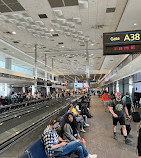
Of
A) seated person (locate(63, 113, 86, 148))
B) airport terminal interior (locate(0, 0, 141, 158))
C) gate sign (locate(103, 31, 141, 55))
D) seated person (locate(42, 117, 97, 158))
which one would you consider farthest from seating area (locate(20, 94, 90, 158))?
gate sign (locate(103, 31, 141, 55))

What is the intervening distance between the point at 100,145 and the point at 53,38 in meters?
9.77

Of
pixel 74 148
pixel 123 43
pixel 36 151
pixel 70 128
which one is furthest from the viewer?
pixel 123 43

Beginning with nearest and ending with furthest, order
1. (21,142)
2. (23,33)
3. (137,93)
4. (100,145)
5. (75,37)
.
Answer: (21,142)
(100,145)
(23,33)
(75,37)
(137,93)

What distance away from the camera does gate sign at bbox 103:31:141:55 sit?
17.9ft

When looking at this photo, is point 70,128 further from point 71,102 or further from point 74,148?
point 71,102

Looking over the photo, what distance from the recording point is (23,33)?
11.3 metres

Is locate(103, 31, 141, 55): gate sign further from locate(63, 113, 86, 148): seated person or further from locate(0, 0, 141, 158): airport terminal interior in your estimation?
locate(63, 113, 86, 148): seated person

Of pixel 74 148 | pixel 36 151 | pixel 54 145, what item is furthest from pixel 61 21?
pixel 36 151

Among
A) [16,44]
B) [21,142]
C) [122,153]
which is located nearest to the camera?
[21,142]

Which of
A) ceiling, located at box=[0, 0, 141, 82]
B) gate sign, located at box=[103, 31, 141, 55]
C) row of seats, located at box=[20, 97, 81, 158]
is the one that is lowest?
row of seats, located at box=[20, 97, 81, 158]

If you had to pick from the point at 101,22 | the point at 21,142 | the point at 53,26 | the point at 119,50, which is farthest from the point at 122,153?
the point at 53,26

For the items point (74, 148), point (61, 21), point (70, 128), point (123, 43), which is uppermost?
point (61, 21)

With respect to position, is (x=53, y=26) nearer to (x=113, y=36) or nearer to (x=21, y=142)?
(x=113, y=36)

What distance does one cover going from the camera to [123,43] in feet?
18.1
